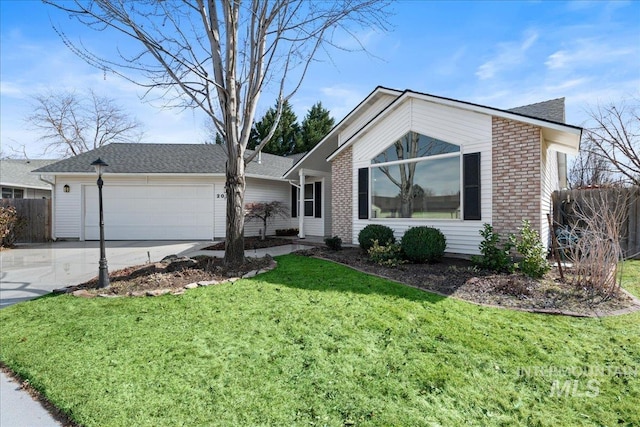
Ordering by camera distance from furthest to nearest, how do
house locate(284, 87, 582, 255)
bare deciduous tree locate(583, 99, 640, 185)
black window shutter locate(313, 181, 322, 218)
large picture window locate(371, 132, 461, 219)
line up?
bare deciduous tree locate(583, 99, 640, 185)
black window shutter locate(313, 181, 322, 218)
large picture window locate(371, 132, 461, 219)
house locate(284, 87, 582, 255)

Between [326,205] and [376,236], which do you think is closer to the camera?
[376,236]

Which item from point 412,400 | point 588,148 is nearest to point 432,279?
point 412,400

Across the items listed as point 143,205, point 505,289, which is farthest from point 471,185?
point 143,205

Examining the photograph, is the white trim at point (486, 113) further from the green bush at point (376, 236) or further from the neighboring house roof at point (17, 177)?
the neighboring house roof at point (17, 177)

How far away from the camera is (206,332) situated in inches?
152

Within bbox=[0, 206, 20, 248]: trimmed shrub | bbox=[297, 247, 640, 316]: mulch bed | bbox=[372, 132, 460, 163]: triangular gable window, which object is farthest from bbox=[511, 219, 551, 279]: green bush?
bbox=[0, 206, 20, 248]: trimmed shrub

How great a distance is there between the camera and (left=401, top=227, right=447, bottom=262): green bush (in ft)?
23.4

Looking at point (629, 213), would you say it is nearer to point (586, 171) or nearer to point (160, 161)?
point (160, 161)

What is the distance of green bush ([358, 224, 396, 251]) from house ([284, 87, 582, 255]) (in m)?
0.43

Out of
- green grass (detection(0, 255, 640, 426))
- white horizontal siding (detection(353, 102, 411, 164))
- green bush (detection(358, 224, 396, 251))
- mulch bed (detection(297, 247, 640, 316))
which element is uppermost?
white horizontal siding (detection(353, 102, 411, 164))

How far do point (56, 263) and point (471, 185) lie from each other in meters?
11.4

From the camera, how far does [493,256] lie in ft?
20.9

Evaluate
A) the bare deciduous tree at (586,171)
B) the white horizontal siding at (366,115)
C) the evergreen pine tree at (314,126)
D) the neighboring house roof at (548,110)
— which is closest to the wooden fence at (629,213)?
the neighboring house roof at (548,110)

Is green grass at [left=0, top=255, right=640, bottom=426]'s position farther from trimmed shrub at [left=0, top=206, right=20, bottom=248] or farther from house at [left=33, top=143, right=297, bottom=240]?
trimmed shrub at [left=0, top=206, right=20, bottom=248]
